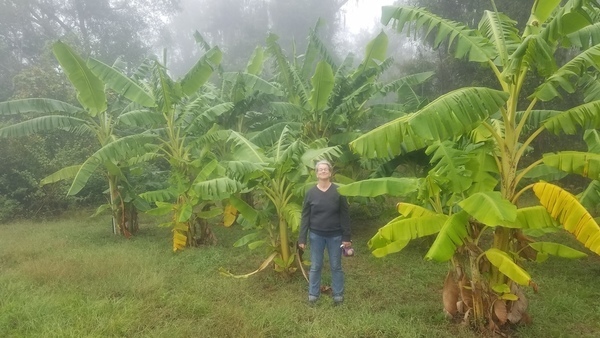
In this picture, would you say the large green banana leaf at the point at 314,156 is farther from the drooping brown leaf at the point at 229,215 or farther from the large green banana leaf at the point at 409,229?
the drooping brown leaf at the point at 229,215

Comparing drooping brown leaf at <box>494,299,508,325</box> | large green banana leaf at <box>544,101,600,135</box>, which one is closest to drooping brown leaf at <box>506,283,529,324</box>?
drooping brown leaf at <box>494,299,508,325</box>

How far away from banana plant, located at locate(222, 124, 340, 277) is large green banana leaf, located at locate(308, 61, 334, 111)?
1.25 meters

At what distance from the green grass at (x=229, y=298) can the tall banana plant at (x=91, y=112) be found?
1.69 meters

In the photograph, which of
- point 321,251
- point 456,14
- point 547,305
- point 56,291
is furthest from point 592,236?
point 456,14

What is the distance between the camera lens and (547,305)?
4.64 m

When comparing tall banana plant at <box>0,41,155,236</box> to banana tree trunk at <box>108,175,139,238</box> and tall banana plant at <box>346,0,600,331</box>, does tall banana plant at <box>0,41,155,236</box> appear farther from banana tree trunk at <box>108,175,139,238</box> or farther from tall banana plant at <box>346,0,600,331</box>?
tall banana plant at <box>346,0,600,331</box>

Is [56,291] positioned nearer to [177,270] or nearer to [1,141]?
[177,270]

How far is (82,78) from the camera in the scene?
276 inches

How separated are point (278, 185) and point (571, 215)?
3483 mm

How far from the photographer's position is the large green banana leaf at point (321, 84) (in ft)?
22.3

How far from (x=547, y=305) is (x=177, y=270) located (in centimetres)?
494

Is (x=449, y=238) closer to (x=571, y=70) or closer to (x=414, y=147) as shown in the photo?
(x=414, y=147)

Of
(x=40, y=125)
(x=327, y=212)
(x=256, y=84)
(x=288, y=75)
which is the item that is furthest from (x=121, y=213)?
(x=327, y=212)

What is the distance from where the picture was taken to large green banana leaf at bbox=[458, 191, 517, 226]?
10.5 ft
